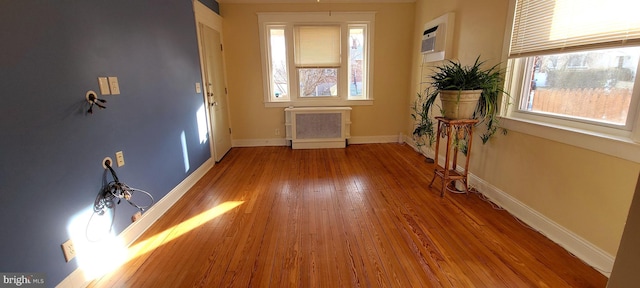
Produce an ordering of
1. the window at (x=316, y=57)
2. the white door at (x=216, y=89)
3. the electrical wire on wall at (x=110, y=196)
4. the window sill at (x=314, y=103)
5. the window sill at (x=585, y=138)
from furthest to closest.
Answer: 1. the window sill at (x=314, y=103)
2. the window at (x=316, y=57)
3. the white door at (x=216, y=89)
4. the electrical wire on wall at (x=110, y=196)
5. the window sill at (x=585, y=138)

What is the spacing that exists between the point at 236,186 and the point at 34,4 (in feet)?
7.35

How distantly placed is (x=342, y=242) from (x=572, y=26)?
7.34 ft

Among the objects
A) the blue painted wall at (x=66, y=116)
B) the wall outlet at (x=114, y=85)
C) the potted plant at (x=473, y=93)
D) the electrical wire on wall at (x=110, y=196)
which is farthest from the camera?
the potted plant at (x=473, y=93)

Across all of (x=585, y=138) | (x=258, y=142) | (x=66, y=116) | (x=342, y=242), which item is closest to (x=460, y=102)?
(x=585, y=138)

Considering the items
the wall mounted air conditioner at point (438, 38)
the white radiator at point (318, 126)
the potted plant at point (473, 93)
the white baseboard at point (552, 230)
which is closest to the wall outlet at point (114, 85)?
the potted plant at point (473, 93)

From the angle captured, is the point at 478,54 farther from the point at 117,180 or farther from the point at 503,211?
the point at 117,180

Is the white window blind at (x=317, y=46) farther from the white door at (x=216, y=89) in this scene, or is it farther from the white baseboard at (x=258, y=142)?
the white baseboard at (x=258, y=142)

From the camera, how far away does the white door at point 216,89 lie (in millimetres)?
3838

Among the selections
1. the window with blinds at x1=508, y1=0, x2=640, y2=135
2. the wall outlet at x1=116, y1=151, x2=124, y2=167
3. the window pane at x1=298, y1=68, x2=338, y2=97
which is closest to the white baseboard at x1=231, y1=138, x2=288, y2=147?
the window pane at x1=298, y1=68, x2=338, y2=97

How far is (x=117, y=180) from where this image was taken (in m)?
1.98

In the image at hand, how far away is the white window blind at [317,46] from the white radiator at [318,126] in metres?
0.79

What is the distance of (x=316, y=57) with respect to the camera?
4.78 meters

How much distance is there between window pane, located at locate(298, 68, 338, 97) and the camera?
486 cm

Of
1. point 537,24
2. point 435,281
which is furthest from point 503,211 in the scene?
point 537,24
